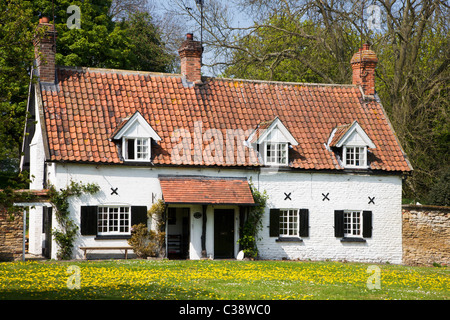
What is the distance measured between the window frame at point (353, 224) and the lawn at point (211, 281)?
4333mm

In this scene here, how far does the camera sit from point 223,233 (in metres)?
25.7

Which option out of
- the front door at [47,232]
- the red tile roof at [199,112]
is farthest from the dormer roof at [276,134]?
the front door at [47,232]

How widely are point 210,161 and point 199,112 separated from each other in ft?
8.20

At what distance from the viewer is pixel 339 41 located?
35781mm

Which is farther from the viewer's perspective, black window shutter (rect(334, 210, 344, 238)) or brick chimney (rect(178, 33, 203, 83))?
brick chimney (rect(178, 33, 203, 83))

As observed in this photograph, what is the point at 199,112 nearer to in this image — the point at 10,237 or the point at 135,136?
the point at 135,136

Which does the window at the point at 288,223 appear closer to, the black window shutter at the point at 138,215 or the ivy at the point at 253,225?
the ivy at the point at 253,225

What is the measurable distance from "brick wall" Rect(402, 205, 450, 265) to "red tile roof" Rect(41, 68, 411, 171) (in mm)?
2030

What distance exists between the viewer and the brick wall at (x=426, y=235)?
2686 centimetres

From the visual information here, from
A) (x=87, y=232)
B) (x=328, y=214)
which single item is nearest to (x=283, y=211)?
(x=328, y=214)

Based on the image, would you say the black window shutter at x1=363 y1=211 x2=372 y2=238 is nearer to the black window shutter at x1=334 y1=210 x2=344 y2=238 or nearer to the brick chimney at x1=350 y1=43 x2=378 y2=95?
the black window shutter at x1=334 y1=210 x2=344 y2=238

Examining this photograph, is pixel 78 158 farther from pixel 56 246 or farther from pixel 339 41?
pixel 339 41

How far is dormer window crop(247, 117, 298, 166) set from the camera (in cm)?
2638

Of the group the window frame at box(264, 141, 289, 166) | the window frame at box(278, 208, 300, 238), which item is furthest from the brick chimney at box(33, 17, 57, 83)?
the window frame at box(278, 208, 300, 238)
